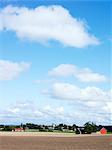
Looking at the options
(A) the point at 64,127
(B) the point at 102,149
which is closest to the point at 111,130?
(A) the point at 64,127

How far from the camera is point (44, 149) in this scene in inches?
1149

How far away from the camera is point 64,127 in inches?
5492

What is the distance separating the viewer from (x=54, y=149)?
28969 millimetres

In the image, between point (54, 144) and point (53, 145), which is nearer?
point (53, 145)

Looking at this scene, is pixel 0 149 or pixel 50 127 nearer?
pixel 0 149

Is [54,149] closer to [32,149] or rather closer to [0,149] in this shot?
[32,149]

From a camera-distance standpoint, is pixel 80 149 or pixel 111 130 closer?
pixel 80 149

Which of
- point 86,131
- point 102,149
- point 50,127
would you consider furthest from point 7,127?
point 102,149

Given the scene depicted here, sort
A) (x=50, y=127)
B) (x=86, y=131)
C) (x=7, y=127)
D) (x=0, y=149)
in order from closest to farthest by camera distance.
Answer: (x=0, y=149), (x=86, y=131), (x=7, y=127), (x=50, y=127)

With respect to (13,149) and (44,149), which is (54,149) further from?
(13,149)

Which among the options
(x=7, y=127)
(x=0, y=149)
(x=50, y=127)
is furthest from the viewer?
(x=50, y=127)

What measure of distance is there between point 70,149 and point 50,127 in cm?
10728

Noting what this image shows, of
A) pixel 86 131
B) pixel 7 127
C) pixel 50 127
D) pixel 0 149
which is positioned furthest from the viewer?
pixel 50 127

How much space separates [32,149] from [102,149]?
17.2ft
